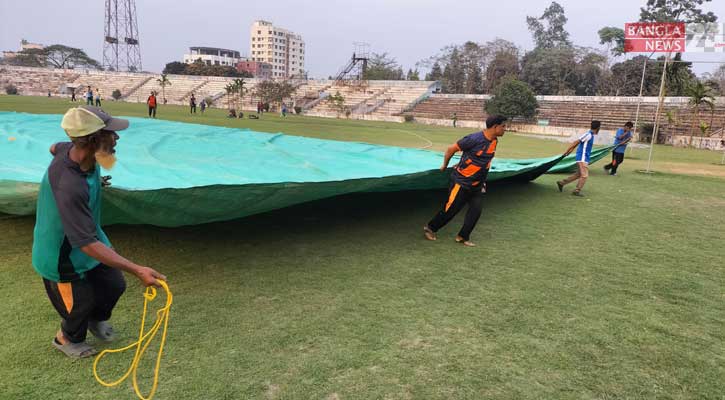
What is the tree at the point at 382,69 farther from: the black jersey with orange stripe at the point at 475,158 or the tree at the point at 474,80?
the black jersey with orange stripe at the point at 475,158

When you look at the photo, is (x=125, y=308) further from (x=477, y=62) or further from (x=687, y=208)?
(x=477, y=62)

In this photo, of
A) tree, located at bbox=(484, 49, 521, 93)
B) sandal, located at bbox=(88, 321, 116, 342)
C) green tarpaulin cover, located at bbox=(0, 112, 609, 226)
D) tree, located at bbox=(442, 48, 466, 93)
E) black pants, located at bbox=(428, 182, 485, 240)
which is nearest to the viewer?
sandal, located at bbox=(88, 321, 116, 342)

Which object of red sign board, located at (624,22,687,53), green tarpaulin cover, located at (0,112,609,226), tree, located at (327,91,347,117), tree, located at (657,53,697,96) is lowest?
green tarpaulin cover, located at (0,112,609,226)

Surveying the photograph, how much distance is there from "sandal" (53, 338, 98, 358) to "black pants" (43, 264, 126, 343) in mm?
28

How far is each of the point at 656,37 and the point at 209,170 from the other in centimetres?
1062

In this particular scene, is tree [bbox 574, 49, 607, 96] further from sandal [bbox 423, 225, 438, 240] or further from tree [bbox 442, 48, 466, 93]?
sandal [bbox 423, 225, 438, 240]

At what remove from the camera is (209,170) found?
Result: 4328 mm

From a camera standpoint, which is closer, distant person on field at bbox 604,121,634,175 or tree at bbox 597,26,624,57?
distant person on field at bbox 604,121,634,175

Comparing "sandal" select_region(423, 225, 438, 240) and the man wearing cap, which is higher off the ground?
the man wearing cap

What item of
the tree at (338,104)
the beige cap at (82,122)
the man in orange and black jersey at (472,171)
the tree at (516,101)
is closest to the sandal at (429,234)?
the man in orange and black jersey at (472,171)

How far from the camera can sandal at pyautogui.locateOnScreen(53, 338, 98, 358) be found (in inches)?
92.4

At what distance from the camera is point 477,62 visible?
51.7m

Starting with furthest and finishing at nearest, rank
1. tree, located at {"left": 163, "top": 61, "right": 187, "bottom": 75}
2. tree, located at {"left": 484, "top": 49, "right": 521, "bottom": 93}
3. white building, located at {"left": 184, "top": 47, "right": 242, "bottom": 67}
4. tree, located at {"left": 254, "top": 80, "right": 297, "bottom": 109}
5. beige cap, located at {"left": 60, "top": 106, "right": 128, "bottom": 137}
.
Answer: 1. white building, located at {"left": 184, "top": 47, "right": 242, "bottom": 67}
2. tree, located at {"left": 163, "top": 61, "right": 187, "bottom": 75}
3. tree, located at {"left": 484, "top": 49, "right": 521, "bottom": 93}
4. tree, located at {"left": 254, "top": 80, "right": 297, "bottom": 109}
5. beige cap, located at {"left": 60, "top": 106, "right": 128, "bottom": 137}

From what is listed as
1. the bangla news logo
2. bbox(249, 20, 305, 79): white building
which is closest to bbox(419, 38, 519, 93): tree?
the bangla news logo
